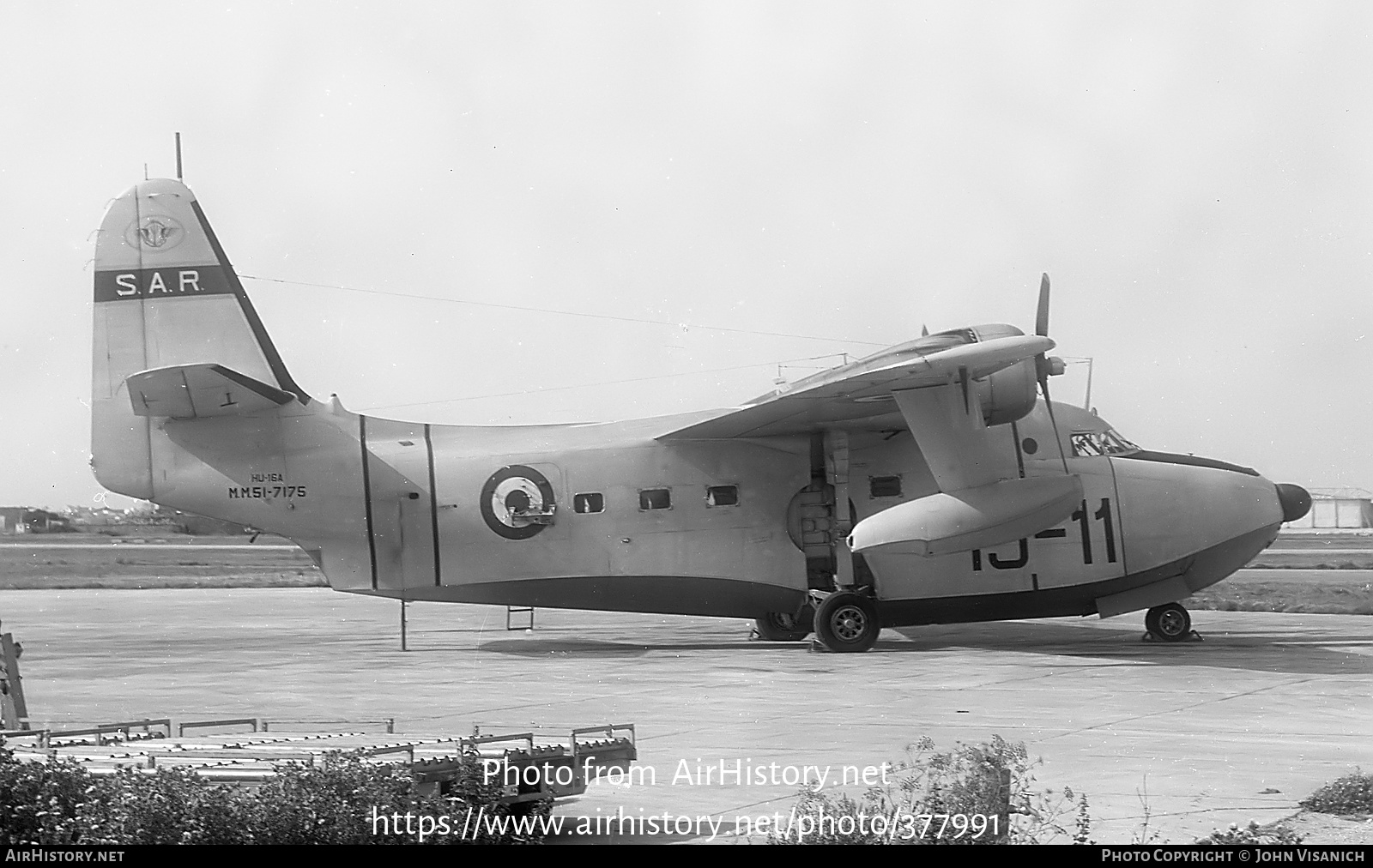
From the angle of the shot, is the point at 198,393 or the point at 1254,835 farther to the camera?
the point at 198,393

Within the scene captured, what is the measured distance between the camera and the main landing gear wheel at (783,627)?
2278cm

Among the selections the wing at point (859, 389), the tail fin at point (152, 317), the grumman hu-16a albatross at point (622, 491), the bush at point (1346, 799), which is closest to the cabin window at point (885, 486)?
the grumman hu-16a albatross at point (622, 491)

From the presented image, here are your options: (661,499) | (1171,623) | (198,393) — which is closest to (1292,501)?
(1171,623)

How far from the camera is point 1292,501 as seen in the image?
72.3 ft

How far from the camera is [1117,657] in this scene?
19469mm

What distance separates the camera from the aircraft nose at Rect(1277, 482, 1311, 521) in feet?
71.8

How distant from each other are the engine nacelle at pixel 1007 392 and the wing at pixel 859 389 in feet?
1.96

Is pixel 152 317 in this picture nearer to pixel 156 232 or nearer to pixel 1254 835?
pixel 156 232

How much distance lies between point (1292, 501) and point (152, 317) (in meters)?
17.4

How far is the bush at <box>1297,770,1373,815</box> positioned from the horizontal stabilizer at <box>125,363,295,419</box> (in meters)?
15.7

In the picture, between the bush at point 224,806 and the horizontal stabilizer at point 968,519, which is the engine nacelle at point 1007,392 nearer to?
the horizontal stabilizer at point 968,519

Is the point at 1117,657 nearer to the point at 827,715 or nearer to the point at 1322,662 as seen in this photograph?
the point at 1322,662

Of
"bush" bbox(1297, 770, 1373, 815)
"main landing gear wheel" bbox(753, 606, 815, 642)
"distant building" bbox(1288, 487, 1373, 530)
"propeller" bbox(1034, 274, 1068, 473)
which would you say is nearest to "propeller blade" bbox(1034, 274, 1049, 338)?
"propeller" bbox(1034, 274, 1068, 473)
